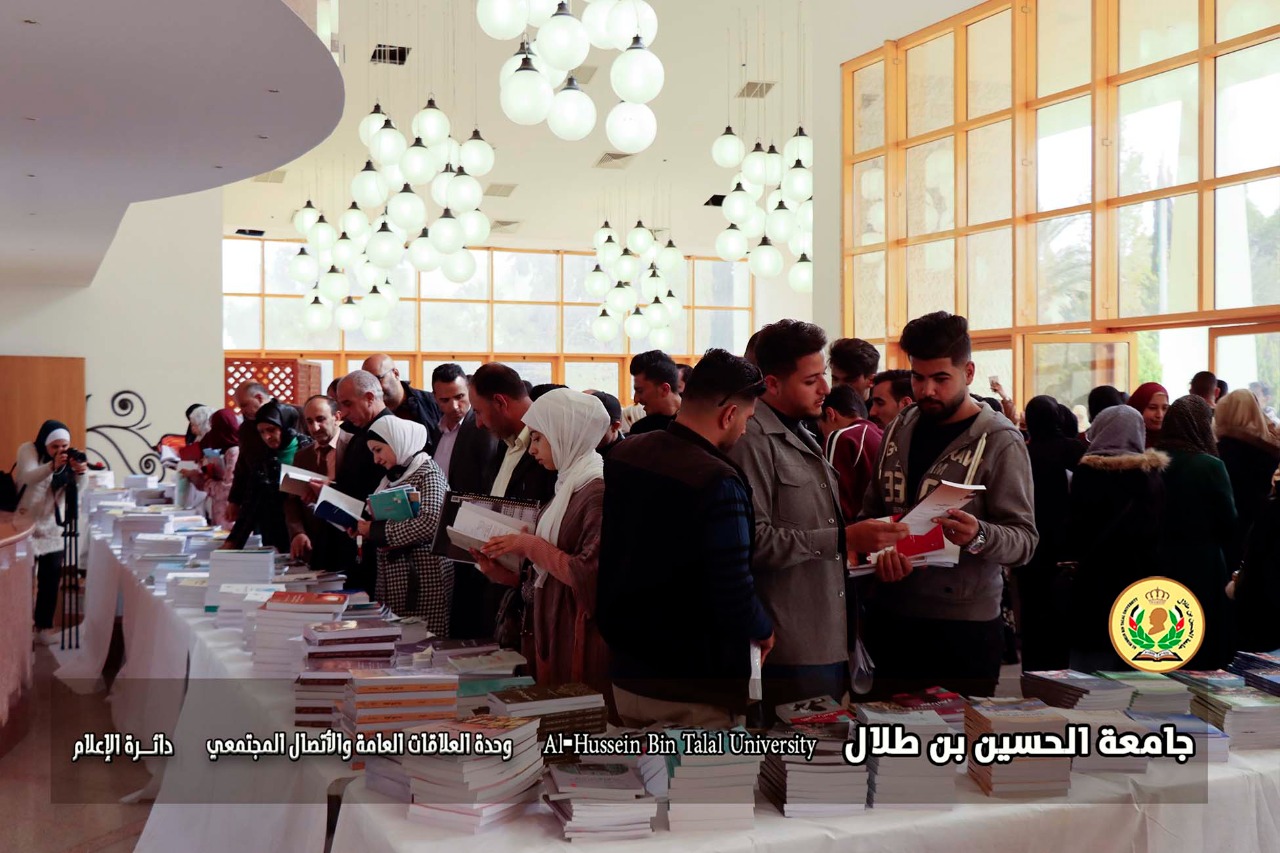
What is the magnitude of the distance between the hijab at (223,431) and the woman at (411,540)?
3974 mm

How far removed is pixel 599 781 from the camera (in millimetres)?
1915

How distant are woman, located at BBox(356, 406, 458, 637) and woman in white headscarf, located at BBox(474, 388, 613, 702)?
945mm

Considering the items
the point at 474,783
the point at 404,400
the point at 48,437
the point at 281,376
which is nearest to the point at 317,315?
the point at 281,376

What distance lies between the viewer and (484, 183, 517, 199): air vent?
622 inches

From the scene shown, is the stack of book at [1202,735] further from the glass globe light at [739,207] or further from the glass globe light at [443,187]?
the glass globe light at [739,207]

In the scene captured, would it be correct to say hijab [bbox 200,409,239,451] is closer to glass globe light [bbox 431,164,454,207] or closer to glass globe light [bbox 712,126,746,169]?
glass globe light [bbox 431,164,454,207]

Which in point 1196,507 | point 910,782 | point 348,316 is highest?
point 348,316

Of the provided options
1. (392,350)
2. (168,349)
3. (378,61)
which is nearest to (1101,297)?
(378,61)

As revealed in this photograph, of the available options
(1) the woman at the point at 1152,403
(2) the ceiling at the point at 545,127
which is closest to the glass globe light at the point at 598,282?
(2) the ceiling at the point at 545,127

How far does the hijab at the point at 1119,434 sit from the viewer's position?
445 cm

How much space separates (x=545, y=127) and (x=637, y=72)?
8.12 m

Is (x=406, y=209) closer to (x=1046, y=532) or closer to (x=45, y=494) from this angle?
(x=45, y=494)

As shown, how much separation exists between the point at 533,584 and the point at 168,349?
9.34 meters

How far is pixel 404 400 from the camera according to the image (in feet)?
19.2
